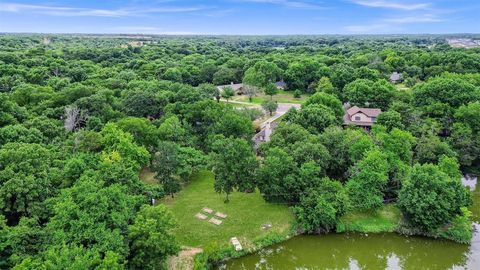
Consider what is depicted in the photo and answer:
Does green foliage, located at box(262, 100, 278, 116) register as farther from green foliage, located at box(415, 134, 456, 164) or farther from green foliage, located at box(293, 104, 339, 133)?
green foliage, located at box(415, 134, 456, 164)

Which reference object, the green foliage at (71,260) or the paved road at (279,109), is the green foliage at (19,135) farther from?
the paved road at (279,109)

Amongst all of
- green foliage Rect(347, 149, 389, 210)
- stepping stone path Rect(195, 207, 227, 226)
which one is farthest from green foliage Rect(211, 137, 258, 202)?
green foliage Rect(347, 149, 389, 210)

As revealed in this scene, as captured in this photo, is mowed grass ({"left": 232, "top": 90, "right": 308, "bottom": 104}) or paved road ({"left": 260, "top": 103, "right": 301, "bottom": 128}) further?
Answer: mowed grass ({"left": 232, "top": 90, "right": 308, "bottom": 104})

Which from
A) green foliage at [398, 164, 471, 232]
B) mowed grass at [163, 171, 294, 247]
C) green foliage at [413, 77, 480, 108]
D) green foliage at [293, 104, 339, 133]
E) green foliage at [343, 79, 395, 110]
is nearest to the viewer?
green foliage at [398, 164, 471, 232]

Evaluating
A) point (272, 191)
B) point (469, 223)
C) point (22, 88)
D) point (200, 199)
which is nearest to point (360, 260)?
point (272, 191)

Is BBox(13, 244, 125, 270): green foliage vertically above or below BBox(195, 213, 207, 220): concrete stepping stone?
above

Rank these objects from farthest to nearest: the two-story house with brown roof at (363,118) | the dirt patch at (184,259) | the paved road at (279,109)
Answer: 1. the paved road at (279,109)
2. the two-story house with brown roof at (363,118)
3. the dirt patch at (184,259)

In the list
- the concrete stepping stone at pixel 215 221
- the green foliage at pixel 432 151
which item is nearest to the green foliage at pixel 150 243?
the concrete stepping stone at pixel 215 221
